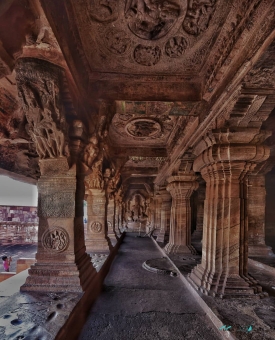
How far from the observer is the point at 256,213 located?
649cm

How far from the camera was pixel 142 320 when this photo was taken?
10.2ft

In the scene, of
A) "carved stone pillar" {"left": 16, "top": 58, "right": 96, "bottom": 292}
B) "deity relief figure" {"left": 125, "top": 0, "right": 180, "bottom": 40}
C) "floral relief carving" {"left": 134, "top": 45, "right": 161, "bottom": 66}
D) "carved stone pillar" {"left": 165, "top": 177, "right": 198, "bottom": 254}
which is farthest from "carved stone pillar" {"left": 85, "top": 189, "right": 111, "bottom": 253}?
"deity relief figure" {"left": 125, "top": 0, "right": 180, "bottom": 40}

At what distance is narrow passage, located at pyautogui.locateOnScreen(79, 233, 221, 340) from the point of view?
277 centimetres

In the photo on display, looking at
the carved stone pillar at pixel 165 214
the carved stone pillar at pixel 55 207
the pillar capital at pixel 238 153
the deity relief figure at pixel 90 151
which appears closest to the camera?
the carved stone pillar at pixel 55 207

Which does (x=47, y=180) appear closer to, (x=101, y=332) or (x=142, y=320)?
(x=101, y=332)

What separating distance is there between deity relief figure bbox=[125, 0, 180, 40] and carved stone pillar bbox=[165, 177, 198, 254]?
183 inches

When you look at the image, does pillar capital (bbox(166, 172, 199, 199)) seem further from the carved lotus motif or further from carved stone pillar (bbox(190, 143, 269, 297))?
the carved lotus motif

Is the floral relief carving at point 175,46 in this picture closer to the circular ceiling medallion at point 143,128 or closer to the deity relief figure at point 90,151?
the deity relief figure at point 90,151

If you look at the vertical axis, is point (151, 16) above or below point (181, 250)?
above

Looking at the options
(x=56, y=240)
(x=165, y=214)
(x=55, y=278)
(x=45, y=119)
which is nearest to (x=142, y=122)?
(x=45, y=119)

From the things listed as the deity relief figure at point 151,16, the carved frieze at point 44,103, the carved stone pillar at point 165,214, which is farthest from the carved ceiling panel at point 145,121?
A: the carved stone pillar at point 165,214

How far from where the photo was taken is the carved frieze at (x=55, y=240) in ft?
10.9

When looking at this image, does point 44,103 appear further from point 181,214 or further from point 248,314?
point 181,214

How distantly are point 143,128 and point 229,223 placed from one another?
135 inches
